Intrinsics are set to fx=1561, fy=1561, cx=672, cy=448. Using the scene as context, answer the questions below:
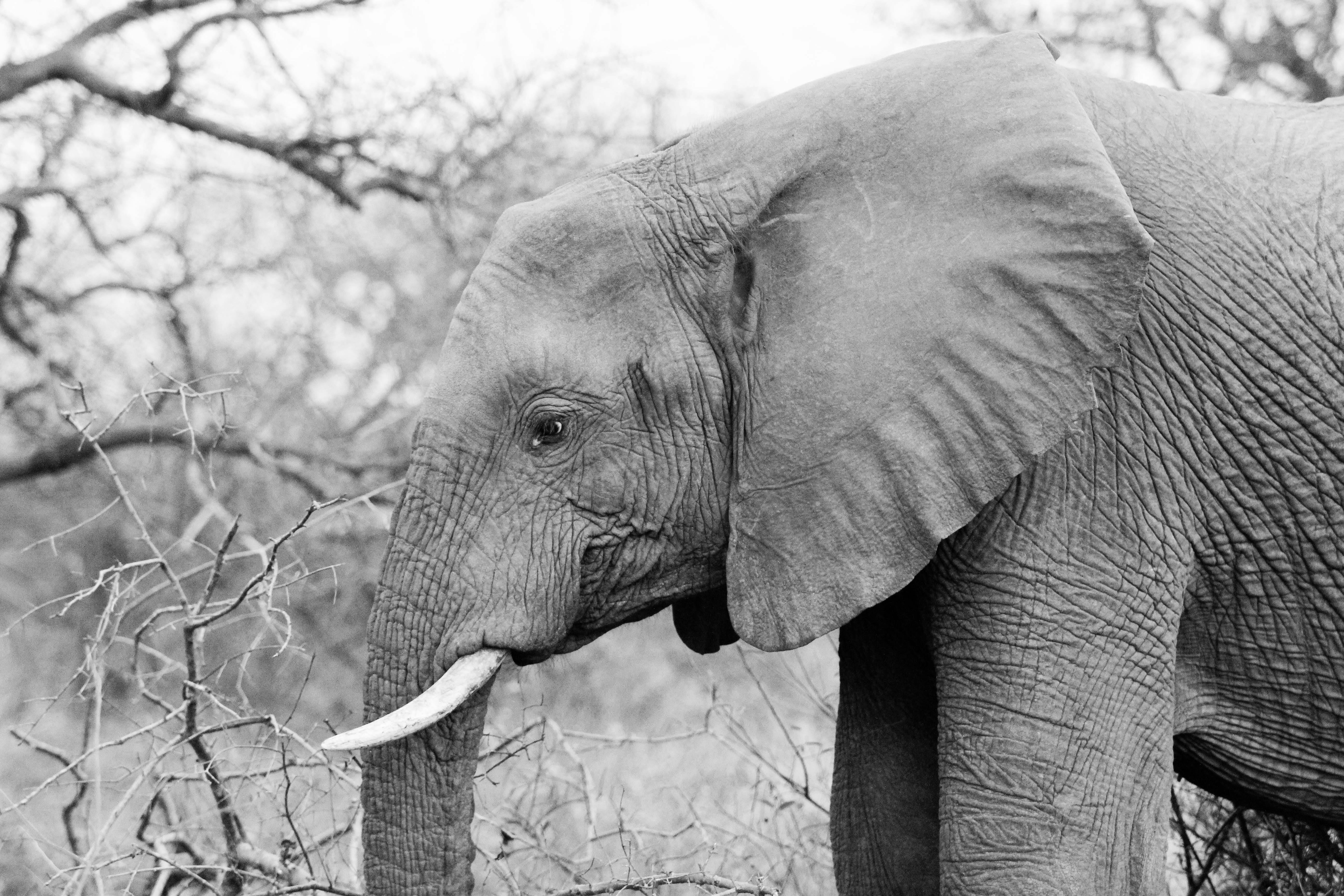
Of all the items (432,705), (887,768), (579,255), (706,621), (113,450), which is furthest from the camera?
(113,450)

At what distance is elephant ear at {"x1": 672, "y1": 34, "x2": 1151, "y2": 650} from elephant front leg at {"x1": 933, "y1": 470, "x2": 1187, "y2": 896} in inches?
6.8

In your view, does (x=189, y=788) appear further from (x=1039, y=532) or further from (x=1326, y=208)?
(x=1326, y=208)

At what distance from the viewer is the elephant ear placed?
2.68 metres

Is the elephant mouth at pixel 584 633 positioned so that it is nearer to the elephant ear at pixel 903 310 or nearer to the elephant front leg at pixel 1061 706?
the elephant ear at pixel 903 310

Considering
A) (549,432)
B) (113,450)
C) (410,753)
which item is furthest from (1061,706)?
Result: (113,450)

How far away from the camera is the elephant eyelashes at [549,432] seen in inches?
112

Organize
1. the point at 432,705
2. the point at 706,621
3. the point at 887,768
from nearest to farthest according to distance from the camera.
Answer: the point at 432,705, the point at 706,621, the point at 887,768

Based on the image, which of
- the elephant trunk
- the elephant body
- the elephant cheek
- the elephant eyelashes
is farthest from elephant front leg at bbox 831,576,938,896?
the elephant trunk

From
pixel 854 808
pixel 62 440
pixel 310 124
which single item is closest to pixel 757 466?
pixel 854 808

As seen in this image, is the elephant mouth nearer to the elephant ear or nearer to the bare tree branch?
the elephant ear

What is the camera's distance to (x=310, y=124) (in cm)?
700

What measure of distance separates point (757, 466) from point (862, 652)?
2.72ft

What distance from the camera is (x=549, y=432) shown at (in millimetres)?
2855

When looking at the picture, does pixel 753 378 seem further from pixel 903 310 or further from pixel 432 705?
pixel 432 705
